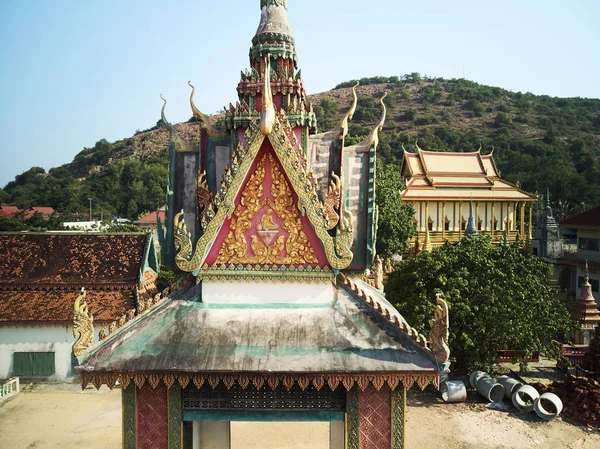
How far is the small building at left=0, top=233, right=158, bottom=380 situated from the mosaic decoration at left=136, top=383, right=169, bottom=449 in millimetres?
13726

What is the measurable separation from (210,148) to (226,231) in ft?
6.82

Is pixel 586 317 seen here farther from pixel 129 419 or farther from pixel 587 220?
pixel 129 419

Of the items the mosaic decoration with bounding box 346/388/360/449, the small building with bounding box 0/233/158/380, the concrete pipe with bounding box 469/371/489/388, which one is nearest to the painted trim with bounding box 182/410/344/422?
the mosaic decoration with bounding box 346/388/360/449

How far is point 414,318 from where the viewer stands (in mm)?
18406

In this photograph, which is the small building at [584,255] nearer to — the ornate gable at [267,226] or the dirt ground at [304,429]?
the dirt ground at [304,429]

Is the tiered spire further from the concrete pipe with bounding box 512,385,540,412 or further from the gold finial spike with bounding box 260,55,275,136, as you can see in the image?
the gold finial spike with bounding box 260,55,275,136

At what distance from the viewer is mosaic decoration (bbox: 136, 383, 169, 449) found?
775 centimetres

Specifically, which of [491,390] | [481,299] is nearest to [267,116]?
[481,299]

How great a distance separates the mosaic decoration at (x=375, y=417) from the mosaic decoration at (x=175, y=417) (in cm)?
278

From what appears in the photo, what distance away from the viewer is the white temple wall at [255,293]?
8.27m

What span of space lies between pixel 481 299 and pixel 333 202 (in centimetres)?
1306

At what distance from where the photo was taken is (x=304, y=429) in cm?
1630

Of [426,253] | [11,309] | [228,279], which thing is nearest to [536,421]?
[426,253]

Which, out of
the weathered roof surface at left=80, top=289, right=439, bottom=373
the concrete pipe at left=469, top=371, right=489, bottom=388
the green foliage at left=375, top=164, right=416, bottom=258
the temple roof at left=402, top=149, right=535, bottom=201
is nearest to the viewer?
the weathered roof surface at left=80, top=289, right=439, bottom=373
